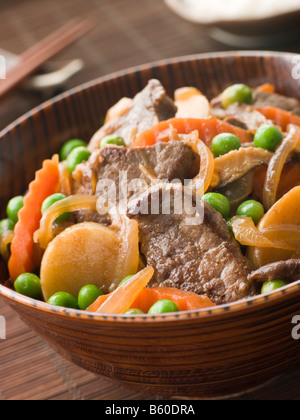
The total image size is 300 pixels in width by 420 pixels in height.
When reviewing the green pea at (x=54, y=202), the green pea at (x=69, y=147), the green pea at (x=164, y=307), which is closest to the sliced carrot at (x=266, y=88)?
the green pea at (x=69, y=147)

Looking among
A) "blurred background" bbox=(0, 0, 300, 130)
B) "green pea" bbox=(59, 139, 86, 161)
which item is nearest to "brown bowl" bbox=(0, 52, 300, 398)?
"green pea" bbox=(59, 139, 86, 161)

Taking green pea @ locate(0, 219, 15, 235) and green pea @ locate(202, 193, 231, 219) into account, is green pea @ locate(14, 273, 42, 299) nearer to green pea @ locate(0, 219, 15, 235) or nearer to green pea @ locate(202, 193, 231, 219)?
green pea @ locate(0, 219, 15, 235)

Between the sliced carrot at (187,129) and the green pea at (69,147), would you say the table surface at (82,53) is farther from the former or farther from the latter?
the sliced carrot at (187,129)

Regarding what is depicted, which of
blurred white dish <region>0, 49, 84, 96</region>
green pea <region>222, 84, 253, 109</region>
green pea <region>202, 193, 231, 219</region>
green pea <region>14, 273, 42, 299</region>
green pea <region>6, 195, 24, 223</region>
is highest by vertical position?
blurred white dish <region>0, 49, 84, 96</region>

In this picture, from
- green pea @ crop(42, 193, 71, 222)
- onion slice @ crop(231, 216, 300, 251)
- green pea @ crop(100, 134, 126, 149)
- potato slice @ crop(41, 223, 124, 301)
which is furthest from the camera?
green pea @ crop(100, 134, 126, 149)

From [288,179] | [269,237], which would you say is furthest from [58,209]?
[288,179]
